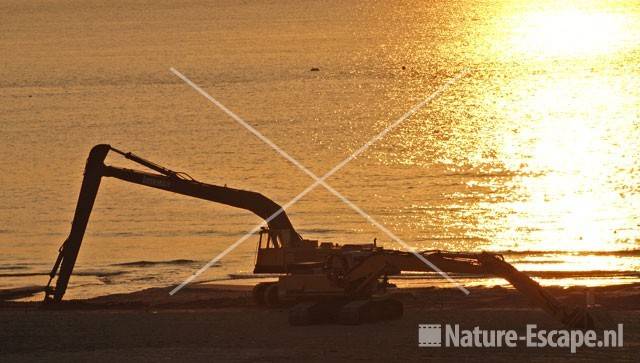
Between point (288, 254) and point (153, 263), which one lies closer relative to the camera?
point (288, 254)

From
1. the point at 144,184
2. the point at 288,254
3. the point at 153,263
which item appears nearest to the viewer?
the point at 288,254

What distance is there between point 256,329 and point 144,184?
24.9 feet

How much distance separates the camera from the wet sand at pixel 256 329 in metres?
37.5

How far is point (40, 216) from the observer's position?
79688mm

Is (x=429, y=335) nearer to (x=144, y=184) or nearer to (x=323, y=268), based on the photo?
(x=323, y=268)

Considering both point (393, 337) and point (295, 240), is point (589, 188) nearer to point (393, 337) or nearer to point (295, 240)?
point (295, 240)

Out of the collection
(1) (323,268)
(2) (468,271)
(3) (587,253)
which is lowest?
(2) (468,271)

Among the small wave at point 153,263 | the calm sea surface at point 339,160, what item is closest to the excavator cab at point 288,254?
the calm sea surface at point 339,160

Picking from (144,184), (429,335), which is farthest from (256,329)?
(144,184)

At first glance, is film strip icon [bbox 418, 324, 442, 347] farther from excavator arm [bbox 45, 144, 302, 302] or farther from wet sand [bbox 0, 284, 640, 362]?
excavator arm [bbox 45, 144, 302, 302]

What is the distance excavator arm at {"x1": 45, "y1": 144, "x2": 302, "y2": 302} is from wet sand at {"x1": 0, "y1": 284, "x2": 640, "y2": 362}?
193 centimetres

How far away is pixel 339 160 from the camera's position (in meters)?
97.4

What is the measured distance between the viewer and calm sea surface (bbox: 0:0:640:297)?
2596 inches

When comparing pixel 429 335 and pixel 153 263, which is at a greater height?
pixel 153 263
